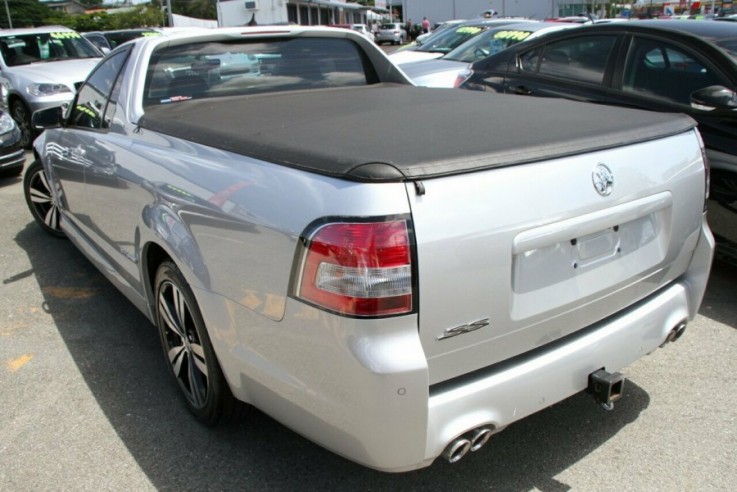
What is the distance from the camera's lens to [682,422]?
9.68ft

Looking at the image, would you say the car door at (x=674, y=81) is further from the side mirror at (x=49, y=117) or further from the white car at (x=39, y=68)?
the white car at (x=39, y=68)

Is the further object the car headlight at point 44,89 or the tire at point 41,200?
the car headlight at point 44,89

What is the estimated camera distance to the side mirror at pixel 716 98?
4.04 m

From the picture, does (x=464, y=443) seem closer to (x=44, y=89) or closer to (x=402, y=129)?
(x=402, y=129)

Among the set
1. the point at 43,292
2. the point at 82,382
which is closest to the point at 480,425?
the point at 82,382

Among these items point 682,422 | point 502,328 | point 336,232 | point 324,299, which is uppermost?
point 336,232

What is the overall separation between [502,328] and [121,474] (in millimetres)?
1662

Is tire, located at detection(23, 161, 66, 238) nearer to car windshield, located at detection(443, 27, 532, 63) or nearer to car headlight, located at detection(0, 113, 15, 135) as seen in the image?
car headlight, located at detection(0, 113, 15, 135)

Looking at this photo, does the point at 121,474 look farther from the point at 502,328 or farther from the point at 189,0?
the point at 189,0

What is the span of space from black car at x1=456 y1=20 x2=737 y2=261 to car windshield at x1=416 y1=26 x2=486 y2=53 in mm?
5876

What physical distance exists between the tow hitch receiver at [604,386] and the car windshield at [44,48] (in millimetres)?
10917

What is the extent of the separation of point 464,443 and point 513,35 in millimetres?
8391

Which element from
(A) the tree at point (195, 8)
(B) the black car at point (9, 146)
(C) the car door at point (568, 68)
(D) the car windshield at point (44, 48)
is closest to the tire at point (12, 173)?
(B) the black car at point (9, 146)

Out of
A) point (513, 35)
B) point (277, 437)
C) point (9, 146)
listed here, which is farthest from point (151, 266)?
point (513, 35)
